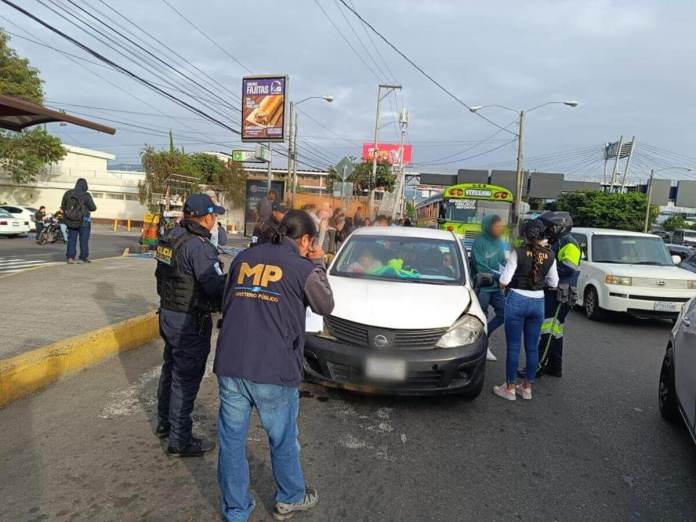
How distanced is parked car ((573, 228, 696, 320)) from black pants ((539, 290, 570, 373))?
3.57 meters

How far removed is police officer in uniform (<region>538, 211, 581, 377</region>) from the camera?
5217 mm

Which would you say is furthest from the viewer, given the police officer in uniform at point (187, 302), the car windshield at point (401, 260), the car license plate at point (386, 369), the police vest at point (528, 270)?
the car windshield at point (401, 260)

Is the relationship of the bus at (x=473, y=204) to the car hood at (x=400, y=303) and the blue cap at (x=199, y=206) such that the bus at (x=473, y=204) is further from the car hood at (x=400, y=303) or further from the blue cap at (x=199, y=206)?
the blue cap at (x=199, y=206)

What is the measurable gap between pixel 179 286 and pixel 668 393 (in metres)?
4.05

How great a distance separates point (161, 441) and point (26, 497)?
0.89 metres

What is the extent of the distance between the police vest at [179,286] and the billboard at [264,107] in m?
21.3

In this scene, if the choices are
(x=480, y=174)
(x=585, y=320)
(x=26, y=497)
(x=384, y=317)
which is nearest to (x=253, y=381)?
(x=26, y=497)

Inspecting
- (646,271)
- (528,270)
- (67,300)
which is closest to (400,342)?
(528,270)

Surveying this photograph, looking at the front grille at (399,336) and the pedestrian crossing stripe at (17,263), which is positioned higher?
the front grille at (399,336)

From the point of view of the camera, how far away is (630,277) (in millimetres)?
8383

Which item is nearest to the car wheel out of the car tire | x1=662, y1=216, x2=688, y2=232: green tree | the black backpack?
the car tire

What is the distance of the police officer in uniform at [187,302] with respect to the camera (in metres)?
3.24

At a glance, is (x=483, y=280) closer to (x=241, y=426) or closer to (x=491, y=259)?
(x=491, y=259)

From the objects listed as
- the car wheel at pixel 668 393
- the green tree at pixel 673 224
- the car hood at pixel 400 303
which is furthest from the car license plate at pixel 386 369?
the green tree at pixel 673 224
